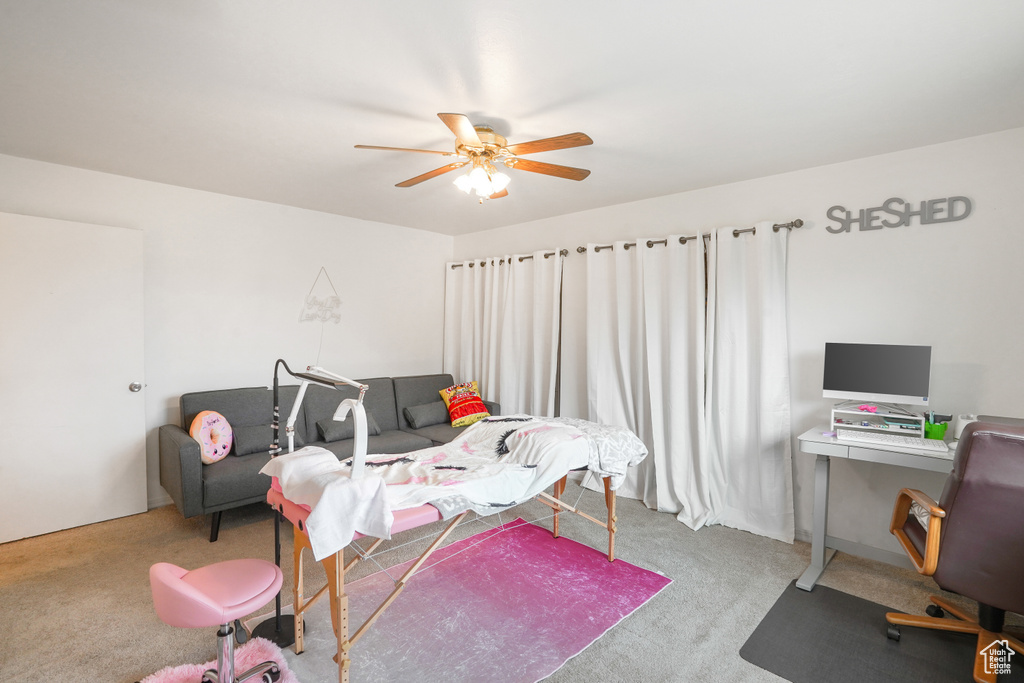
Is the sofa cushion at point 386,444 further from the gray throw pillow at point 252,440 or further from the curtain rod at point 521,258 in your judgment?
the curtain rod at point 521,258

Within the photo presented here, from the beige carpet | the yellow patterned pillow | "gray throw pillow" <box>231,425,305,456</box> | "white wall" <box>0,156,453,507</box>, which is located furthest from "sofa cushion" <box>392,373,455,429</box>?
the beige carpet

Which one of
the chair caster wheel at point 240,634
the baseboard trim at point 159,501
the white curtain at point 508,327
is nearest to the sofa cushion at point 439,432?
the white curtain at point 508,327

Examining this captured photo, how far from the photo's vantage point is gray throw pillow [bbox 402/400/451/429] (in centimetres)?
443

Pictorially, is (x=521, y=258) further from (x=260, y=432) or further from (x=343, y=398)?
(x=260, y=432)

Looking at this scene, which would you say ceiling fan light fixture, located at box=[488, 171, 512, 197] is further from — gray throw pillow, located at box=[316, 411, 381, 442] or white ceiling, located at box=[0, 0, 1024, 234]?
gray throw pillow, located at box=[316, 411, 381, 442]

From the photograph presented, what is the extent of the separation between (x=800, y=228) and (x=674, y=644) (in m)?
2.64

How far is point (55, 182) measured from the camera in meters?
3.26

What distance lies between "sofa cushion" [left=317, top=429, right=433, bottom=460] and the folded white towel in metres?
1.84

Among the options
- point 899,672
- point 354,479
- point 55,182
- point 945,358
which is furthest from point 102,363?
point 945,358

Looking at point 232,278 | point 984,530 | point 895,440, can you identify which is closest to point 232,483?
point 232,278

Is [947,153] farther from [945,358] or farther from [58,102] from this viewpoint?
[58,102]

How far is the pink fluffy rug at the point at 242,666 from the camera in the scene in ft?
6.00

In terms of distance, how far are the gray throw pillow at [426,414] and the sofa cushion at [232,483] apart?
142cm

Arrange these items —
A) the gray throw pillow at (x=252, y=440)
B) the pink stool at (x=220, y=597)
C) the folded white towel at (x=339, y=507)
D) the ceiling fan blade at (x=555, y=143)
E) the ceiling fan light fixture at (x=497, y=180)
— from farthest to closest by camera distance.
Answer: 1. the gray throw pillow at (x=252, y=440)
2. the ceiling fan light fixture at (x=497, y=180)
3. the ceiling fan blade at (x=555, y=143)
4. the folded white towel at (x=339, y=507)
5. the pink stool at (x=220, y=597)
